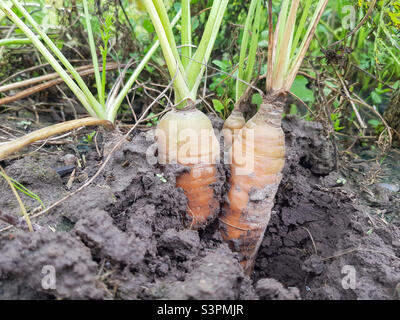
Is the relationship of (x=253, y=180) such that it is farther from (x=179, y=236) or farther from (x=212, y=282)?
(x=212, y=282)

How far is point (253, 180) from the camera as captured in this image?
1.01m

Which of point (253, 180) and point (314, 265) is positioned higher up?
point (253, 180)

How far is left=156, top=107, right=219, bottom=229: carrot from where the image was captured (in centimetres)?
98

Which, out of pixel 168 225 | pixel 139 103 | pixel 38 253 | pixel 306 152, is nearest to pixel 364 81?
pixel 306 152

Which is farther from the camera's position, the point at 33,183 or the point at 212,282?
the point at 33,183

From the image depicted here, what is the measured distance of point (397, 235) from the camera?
97cm

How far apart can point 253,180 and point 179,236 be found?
0.99ft

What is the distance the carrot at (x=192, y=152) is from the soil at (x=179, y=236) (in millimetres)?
40

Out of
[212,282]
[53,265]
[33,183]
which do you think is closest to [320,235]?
[212,282]

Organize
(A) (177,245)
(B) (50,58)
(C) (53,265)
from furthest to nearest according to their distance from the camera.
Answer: (B) (50,58) → (A) (177,245) → (C) (53,265)

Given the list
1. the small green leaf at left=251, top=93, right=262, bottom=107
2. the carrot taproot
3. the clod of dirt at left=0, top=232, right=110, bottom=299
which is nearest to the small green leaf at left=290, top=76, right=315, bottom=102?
the small green leaf at left=251, top=93, right=262, bottom=107

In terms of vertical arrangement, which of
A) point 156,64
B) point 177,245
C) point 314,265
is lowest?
point 314,265

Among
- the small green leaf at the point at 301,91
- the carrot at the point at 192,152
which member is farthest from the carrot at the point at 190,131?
the small green leaf at the point at 301,91

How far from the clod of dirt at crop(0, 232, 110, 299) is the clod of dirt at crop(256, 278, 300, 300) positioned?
0.33 metres
